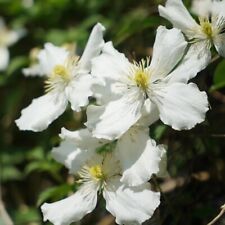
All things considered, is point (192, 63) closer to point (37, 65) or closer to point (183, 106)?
point (183, 106)

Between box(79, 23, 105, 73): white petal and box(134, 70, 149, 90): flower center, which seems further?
box(79, 23, 105, 73): white petal

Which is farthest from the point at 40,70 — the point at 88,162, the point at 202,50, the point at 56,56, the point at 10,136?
the point at 10,136

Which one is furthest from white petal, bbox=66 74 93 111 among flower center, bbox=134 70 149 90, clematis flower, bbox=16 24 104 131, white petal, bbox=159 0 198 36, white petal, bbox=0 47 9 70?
white petal, bbox=0 47 9 70

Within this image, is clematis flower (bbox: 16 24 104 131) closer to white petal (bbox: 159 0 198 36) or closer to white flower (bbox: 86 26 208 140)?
white flower (bbox: 86 26 208 140)

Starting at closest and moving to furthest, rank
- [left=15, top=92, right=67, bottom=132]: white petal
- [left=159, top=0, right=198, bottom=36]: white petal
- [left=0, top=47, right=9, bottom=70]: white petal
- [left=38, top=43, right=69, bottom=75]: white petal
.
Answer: [left=159, top=0, right=198, bottom=36]: white petal
[left=15, top=92, right=67, bottom=132]: white petal
[left=38, top=43, right=69, bottom=75]: white petal
[left=0, top=47, right=9, bottom=70]: white petal

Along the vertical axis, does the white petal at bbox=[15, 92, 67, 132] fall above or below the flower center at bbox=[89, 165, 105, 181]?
above

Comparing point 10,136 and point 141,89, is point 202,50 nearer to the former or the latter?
point 141,89

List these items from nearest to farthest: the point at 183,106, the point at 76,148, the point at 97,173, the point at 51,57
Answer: the point at 183,106
the point at 97,173
the point at 76,148
the point at 51,57

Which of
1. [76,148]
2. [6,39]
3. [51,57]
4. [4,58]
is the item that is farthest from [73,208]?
[6,39]

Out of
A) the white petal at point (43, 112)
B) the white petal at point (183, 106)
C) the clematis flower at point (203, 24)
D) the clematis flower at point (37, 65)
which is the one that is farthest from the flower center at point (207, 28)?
the clematis flower at point (37, 65)
